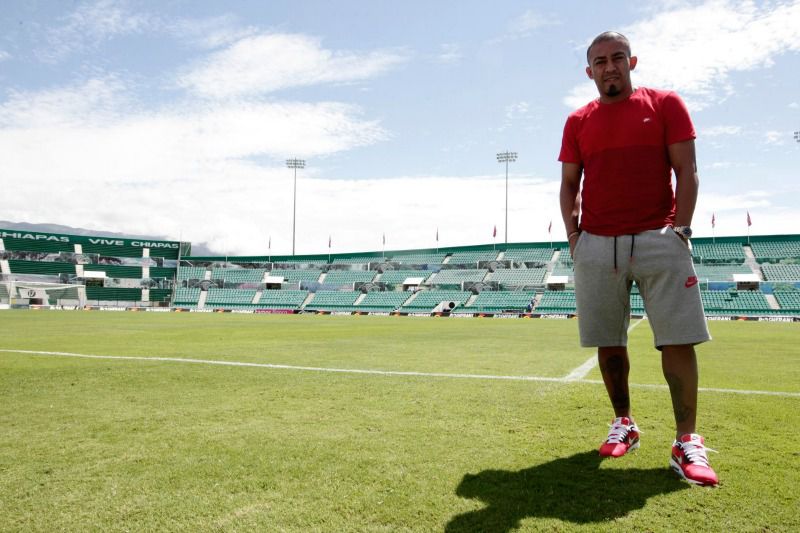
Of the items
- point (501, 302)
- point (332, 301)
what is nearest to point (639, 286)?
point (501, 302)

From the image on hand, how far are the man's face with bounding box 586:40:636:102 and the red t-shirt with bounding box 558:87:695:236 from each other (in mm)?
64

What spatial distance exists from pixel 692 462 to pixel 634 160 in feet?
5.25

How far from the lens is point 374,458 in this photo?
276 centimetres

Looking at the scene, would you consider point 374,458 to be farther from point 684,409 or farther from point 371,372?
point 371,372

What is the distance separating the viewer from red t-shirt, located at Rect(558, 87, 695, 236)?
2973 mm

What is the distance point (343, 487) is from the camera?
236 centimetres

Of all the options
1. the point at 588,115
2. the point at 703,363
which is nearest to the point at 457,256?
the point at 703,363

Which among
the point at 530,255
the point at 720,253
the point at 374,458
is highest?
the point at 720,253

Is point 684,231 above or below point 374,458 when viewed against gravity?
above

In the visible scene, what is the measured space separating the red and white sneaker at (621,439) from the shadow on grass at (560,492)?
0.13m

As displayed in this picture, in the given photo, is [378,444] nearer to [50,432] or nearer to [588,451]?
[588,451]

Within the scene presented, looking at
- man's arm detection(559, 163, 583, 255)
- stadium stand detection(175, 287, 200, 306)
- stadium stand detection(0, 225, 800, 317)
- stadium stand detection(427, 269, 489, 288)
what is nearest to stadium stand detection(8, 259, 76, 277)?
stadium stand detection(0, 225, 800, 317)

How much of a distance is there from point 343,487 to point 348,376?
3.48 metres

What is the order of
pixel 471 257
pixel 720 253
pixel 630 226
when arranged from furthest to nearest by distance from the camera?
pixel 471 257 < pixel 720 253 < pixel 630 226
